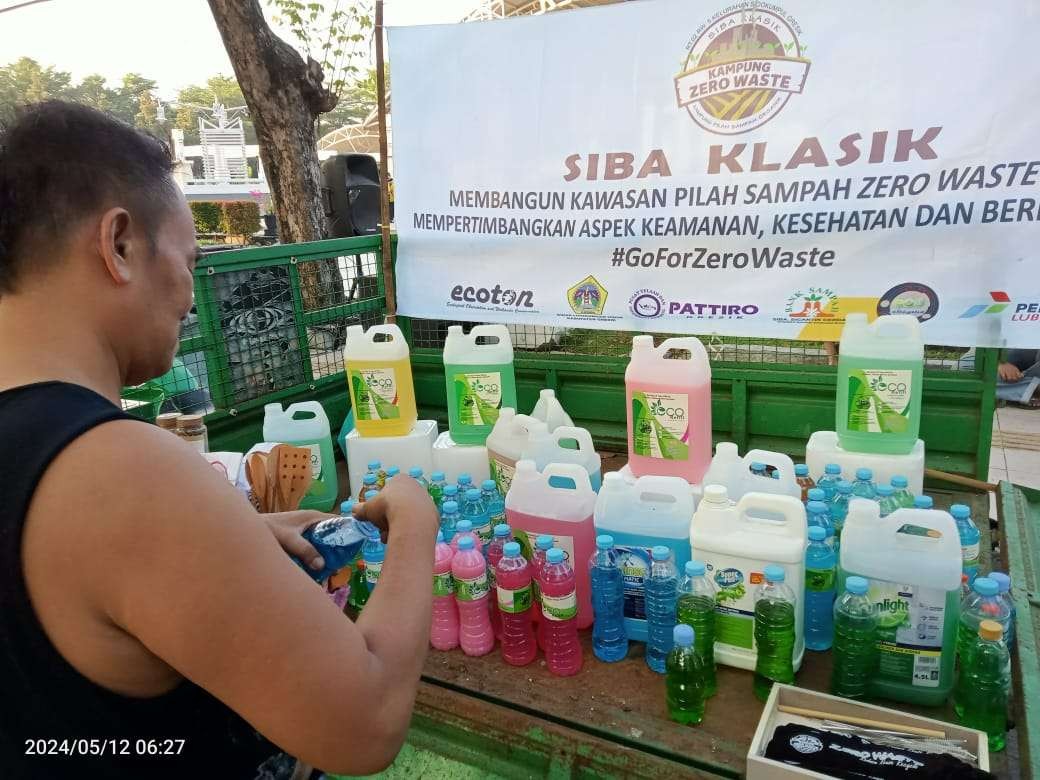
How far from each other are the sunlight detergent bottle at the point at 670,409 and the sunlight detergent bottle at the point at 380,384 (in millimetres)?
1077

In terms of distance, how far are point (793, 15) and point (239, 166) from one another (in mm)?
34061

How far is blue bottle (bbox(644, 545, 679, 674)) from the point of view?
196 cm

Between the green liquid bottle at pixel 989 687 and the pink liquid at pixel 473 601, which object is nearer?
the green liquid bottle at pixel 989 687

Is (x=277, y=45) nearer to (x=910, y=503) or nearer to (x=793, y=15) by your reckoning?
(x=793, y=15)

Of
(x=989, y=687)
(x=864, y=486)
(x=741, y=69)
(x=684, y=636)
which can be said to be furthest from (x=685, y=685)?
(x=741, y=69)

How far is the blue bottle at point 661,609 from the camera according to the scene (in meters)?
1.96

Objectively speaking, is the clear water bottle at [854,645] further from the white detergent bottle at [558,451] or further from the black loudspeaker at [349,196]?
the black loudspeaker at [349,196]

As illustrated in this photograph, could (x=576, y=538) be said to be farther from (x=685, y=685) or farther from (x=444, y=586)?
(x=685, y=685)

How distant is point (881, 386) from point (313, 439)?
94.0 inches

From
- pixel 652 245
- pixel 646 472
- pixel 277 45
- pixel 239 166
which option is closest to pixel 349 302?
pixel 652 245

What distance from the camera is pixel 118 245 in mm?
858

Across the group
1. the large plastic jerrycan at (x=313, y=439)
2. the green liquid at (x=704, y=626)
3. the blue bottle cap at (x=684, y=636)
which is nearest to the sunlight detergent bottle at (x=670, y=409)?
the green liquid at (x=704, y=626)

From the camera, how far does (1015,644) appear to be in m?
1.85

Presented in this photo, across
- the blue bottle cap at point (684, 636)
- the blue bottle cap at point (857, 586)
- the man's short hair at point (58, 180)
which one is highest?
the man's short hair at point (58, 180)
